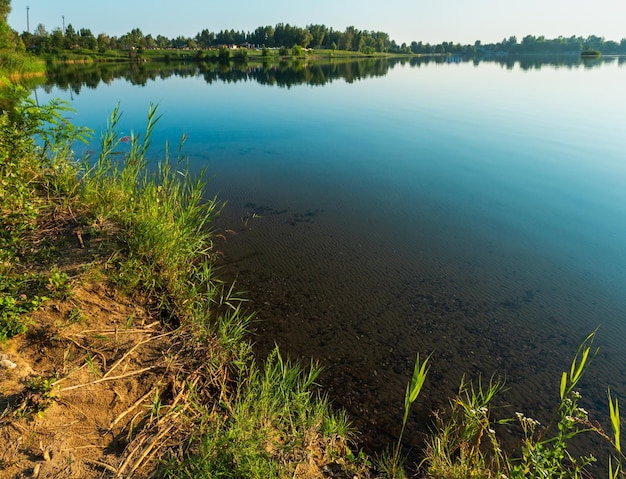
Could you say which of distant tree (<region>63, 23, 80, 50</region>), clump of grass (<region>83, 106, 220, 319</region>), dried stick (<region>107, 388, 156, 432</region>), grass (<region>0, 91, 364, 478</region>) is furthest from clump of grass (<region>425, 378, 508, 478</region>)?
distant tree (<region>63, 23, 80, 50</region>)

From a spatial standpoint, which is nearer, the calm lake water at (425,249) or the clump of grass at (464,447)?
the clump of grass at (464,447)

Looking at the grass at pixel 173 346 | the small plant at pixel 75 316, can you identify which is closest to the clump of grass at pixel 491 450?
the grass at pixel 173 346

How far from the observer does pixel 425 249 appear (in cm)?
713

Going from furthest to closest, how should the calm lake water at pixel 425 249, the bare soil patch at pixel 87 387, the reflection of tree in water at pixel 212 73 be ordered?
1. the reflection of tree in water at pixel 212 73
2. the calm lake water at pixel 425 249
3. the bare soil patch at pixel 87 387

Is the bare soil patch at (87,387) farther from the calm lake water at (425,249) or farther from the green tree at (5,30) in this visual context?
the green tree at (5,30)

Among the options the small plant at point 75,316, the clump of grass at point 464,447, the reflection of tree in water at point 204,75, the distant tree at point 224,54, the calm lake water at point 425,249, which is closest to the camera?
the clump of grass at point 464,447

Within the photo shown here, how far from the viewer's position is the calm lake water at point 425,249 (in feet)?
14.5

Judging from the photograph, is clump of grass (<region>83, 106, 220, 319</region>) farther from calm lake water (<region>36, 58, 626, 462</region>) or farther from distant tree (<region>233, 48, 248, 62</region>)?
distant tree (<region>233, 48, 248, 62</region>)

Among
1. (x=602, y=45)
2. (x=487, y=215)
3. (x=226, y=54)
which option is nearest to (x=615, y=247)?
→ (x=487, y=215)

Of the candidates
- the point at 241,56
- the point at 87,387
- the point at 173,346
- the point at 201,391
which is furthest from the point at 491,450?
the point at 241,56

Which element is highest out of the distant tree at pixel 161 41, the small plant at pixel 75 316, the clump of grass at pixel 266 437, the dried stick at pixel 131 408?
the distant tree at pixel 161 41

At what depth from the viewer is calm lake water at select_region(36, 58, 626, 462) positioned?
14.5 feet

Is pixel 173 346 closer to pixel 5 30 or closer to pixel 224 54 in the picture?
pixel 5 30

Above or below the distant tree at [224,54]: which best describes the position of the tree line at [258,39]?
above
